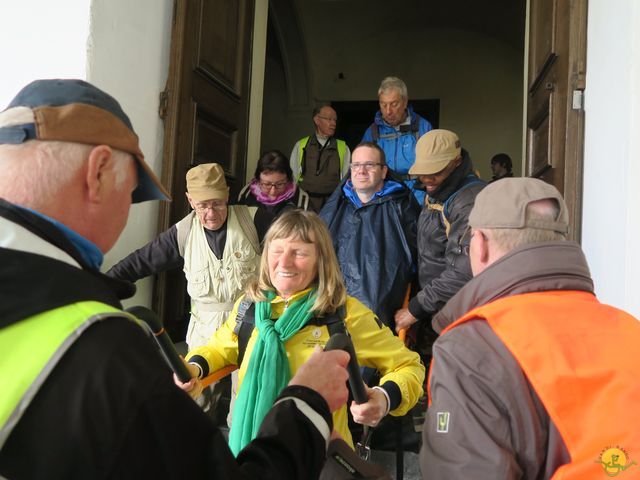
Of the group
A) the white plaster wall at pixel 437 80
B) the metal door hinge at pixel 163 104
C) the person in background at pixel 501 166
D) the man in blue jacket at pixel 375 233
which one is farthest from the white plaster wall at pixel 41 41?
the white plaster wall at pixel 437 80

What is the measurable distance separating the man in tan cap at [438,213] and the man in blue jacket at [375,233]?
124 millimetres

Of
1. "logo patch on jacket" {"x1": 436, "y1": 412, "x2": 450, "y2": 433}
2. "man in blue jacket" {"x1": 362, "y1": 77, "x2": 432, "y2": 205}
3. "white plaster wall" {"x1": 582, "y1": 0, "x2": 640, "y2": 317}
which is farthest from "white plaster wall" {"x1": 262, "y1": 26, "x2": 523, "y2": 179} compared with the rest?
"logo patch on jacket" {"x1": 436, "y1": 412, "x2": 450, "y2": 433}

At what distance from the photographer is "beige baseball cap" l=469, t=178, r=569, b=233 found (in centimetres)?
128

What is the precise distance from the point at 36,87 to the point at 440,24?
875 cm

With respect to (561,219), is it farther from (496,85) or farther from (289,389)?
(496,85)

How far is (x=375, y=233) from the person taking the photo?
297 centimetres

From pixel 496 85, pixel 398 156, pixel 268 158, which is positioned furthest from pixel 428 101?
pixel 268 158

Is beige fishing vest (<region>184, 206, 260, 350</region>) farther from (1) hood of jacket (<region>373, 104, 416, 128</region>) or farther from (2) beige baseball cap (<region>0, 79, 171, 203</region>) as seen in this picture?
(2) beige baseball cap (<region>0, 79, 171, 203</region>)

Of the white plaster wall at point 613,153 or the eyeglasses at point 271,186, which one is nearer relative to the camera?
the white plaster wall at point 613,153

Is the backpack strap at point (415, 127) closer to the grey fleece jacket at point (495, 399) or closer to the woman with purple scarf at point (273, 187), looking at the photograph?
the woman with purple scarf at point (273, 187)

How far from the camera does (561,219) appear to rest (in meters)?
1.31

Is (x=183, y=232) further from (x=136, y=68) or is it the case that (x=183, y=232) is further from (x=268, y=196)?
(x=136, y=68)

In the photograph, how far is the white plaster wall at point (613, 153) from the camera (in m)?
2.21

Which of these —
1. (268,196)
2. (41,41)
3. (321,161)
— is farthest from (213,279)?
(321,161)
